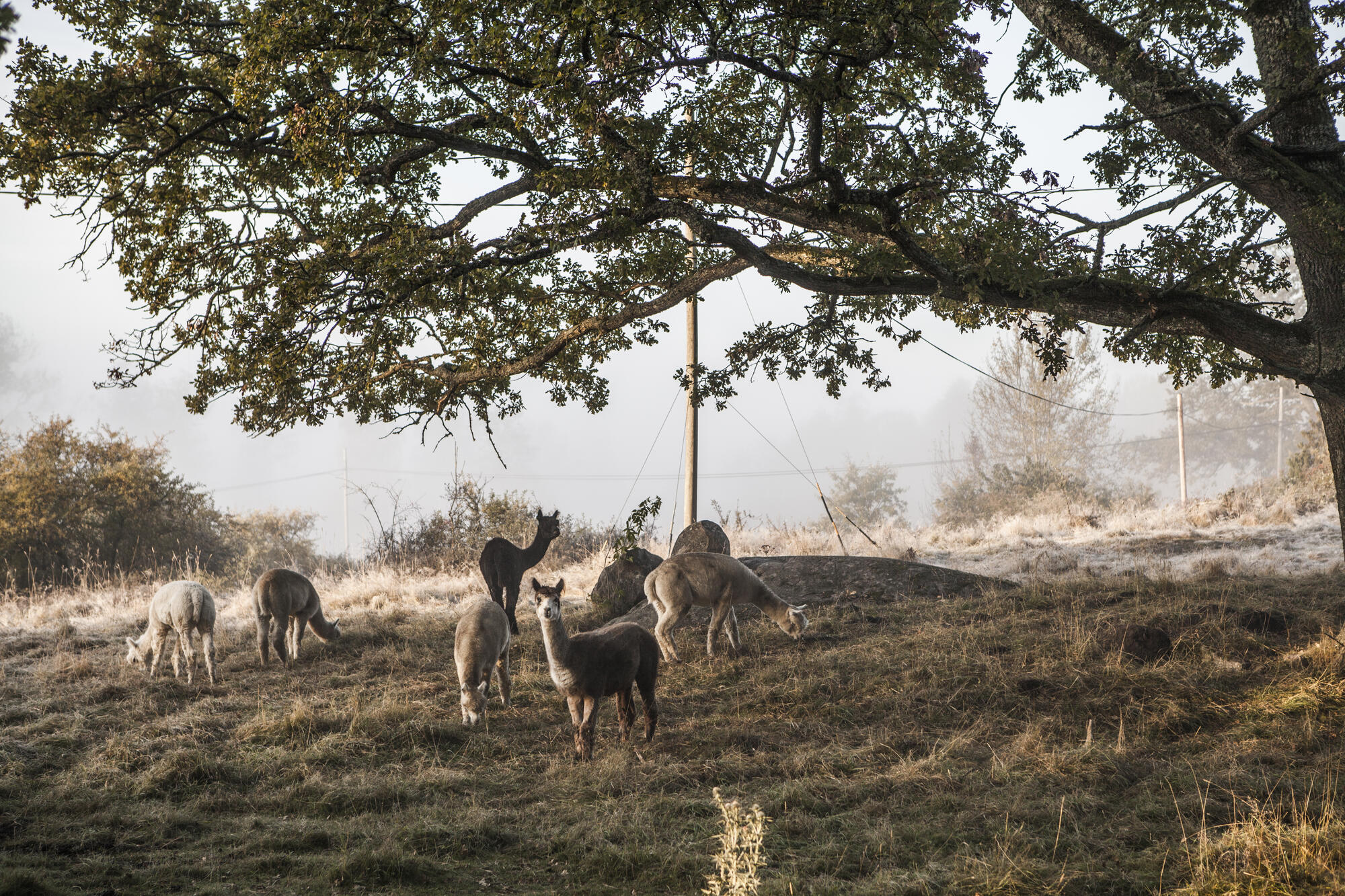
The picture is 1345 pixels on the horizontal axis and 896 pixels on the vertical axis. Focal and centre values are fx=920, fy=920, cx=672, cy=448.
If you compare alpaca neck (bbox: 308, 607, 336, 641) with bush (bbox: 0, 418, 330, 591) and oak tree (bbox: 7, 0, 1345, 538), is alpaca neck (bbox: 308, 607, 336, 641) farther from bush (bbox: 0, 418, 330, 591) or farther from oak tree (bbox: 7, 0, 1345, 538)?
bush (bbox: 0, 418, 330, 591)

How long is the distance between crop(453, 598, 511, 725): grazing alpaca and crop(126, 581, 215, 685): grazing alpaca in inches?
142

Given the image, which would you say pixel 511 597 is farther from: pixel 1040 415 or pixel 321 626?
pixel 1040 415

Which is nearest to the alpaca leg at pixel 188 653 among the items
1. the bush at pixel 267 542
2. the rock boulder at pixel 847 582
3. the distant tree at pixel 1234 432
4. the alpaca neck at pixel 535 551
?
the alpaca neck at pixel 535 551

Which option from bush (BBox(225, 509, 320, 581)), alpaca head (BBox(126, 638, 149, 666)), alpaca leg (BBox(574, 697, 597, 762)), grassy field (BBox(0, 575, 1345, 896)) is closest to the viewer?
grassy field (BBox(0, 575, 1345, 896))

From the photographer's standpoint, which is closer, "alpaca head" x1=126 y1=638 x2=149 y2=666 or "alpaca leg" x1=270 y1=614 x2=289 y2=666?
"alpaca head" x1=126 y1=638 x2=149 y2=666

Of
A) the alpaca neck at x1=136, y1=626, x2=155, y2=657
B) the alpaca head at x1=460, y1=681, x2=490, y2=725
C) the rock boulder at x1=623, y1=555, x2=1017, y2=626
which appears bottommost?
the alpaca head at x1=460, y1=681, x2=490, y2=725

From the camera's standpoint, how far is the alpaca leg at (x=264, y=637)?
11.7 m

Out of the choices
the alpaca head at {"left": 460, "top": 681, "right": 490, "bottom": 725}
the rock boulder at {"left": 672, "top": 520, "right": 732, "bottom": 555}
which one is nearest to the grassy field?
the alpaca head at {"left": 460, "top": 681, "right": 490, "bottom": 725}

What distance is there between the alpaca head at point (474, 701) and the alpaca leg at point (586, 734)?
144 centimetres

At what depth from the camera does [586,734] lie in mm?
7605

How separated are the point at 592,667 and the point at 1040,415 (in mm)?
39025

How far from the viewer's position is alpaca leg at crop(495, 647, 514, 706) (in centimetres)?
941

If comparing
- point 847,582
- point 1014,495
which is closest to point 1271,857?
point 847,582

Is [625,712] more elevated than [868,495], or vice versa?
[868,495]
